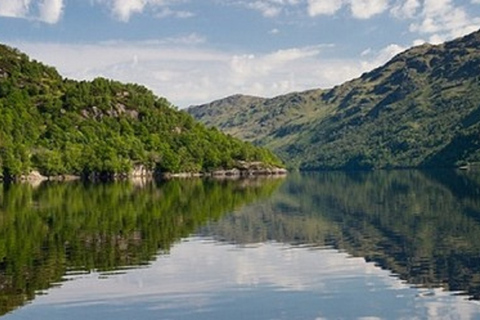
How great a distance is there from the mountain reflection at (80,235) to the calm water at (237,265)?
15 centimetres

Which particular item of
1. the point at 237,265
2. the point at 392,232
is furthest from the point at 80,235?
Result: the point at 392,232

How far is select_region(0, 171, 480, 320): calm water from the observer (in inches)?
A: 1523

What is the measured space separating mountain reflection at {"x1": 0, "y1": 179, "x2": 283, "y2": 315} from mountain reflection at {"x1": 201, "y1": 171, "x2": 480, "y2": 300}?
692 centimetres

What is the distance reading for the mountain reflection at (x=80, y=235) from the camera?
1919 inches

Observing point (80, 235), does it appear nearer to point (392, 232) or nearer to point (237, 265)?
point (237, 265)

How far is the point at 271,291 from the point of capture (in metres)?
43.1

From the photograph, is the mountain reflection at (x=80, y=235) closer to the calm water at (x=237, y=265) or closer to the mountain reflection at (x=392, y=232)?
the calm water at (x=237, y=265)

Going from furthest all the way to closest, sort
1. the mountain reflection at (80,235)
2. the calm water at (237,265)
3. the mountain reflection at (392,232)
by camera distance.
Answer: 1. the mountain reflection at (392,232)
2. the mountain reflection at (80,235)
3. the calm water at (237,265)

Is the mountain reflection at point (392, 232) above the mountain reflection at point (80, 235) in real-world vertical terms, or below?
below

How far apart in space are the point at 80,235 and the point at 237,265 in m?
21.6

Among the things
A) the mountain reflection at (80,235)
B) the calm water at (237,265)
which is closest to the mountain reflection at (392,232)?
the calm water at (237,265)

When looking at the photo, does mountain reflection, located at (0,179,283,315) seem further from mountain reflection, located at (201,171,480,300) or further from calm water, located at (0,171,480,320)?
mountain reflection, located at (201,171,480,300)

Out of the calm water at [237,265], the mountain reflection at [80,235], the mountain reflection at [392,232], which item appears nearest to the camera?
the calm water at [237,265]

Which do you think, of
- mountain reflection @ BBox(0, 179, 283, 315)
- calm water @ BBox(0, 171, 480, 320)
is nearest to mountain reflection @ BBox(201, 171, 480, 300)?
calm water @ BBox(0, 171, 480, 320)
